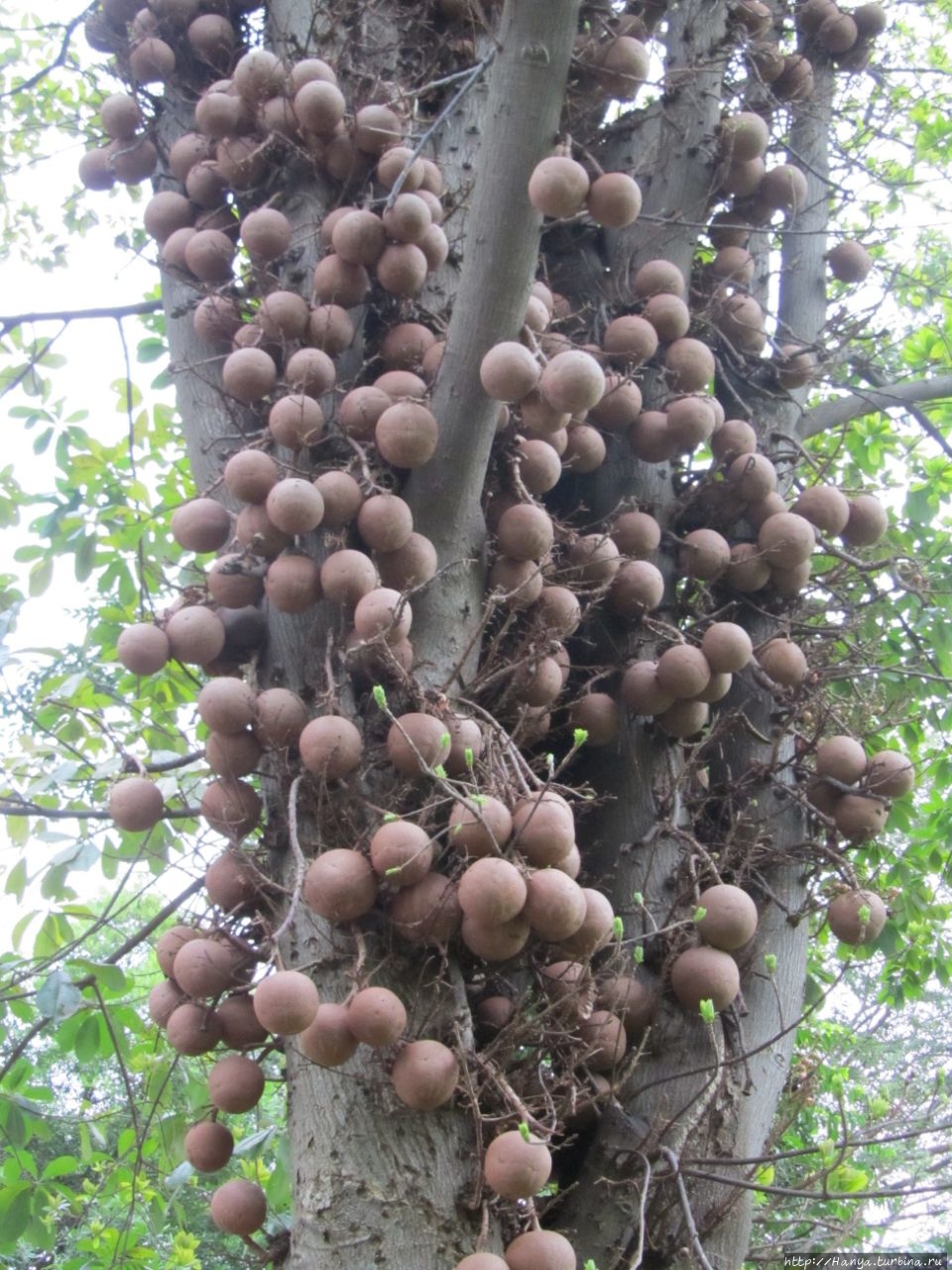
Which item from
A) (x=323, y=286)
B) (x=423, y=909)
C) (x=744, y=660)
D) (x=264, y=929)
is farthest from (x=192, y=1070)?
(x=323, y=286)

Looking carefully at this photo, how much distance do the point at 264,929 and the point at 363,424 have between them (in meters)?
0.82

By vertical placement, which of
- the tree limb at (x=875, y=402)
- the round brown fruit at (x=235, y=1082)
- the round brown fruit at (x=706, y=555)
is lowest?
the round brown fruit at (x=235, y=1082)

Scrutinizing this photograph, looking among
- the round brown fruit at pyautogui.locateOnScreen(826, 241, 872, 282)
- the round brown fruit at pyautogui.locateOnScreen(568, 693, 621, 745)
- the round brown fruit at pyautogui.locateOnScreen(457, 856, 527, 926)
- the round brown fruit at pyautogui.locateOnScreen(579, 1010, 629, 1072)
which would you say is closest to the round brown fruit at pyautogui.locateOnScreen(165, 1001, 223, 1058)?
the round brown fruit at pyautogui.locateOnScreen(457, 856, 527, 926)

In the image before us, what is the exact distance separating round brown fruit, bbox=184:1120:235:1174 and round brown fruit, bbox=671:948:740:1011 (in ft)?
2.45

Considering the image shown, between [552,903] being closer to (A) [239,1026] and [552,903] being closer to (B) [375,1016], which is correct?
(B) [375,1016]

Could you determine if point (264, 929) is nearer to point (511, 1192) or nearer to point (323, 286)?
point (511, 1192)

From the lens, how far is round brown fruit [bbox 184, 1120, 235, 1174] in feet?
5.65

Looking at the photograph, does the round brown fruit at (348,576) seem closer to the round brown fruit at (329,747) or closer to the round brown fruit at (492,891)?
the round brown fruit at (329,747)

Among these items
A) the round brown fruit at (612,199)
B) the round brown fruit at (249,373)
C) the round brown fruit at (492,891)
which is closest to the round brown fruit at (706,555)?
the round brown fruit at (612,199)

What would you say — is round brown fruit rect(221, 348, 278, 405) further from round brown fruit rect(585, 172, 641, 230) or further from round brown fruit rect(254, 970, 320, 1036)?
round brown fruit rect(254, 970, 320, 1036)

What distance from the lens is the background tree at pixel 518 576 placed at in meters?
1.66

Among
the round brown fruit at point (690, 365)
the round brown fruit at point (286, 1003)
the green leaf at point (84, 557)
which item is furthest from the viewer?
the green leaf at point (84, 557)

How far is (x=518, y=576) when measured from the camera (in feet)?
6.51

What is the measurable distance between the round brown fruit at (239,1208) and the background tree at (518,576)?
0.06m
